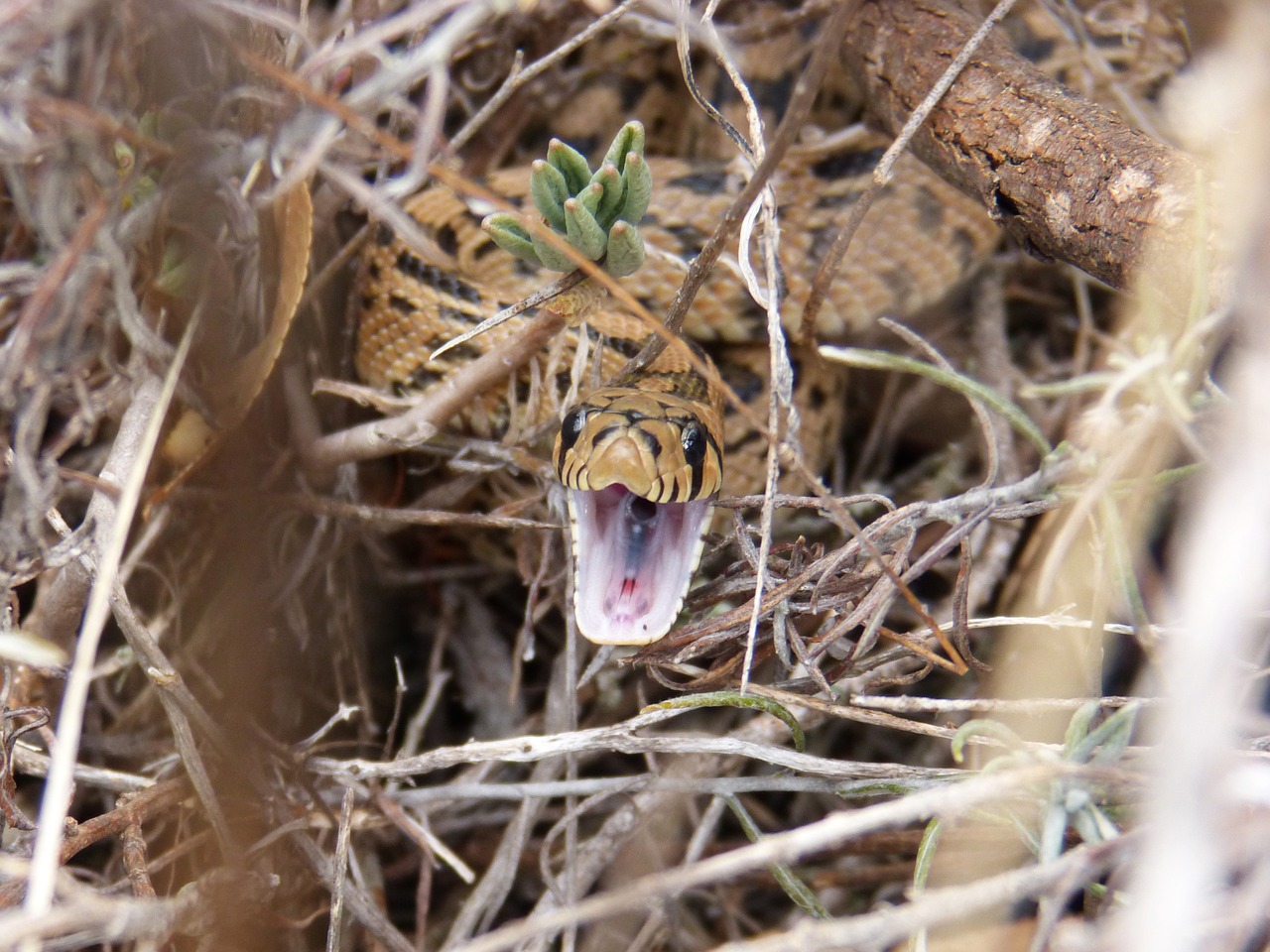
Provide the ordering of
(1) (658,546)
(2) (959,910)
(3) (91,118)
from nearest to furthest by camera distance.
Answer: (2) (959,910), (3) (91,118), (1) (658,546)

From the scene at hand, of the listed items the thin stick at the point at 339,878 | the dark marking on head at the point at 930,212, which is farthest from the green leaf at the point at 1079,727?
the dark marking on head at the point at 930,212

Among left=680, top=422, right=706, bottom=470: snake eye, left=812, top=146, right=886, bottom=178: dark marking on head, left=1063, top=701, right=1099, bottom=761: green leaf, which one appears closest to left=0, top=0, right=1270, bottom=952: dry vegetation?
left=1063, top=701, right=1099, bottom=761: green leaf

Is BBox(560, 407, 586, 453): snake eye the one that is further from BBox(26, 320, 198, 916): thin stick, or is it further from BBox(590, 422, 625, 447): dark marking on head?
BBox(26, 320, 198, 916): thin stick

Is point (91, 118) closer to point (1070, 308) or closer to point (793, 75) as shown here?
point (793, 75)

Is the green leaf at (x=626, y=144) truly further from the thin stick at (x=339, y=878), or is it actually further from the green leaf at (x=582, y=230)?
the thin stick at (x=339, y=878)

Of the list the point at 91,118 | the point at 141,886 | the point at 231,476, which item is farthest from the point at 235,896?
the point at 91,118

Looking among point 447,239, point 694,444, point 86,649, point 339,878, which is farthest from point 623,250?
point 447,239
